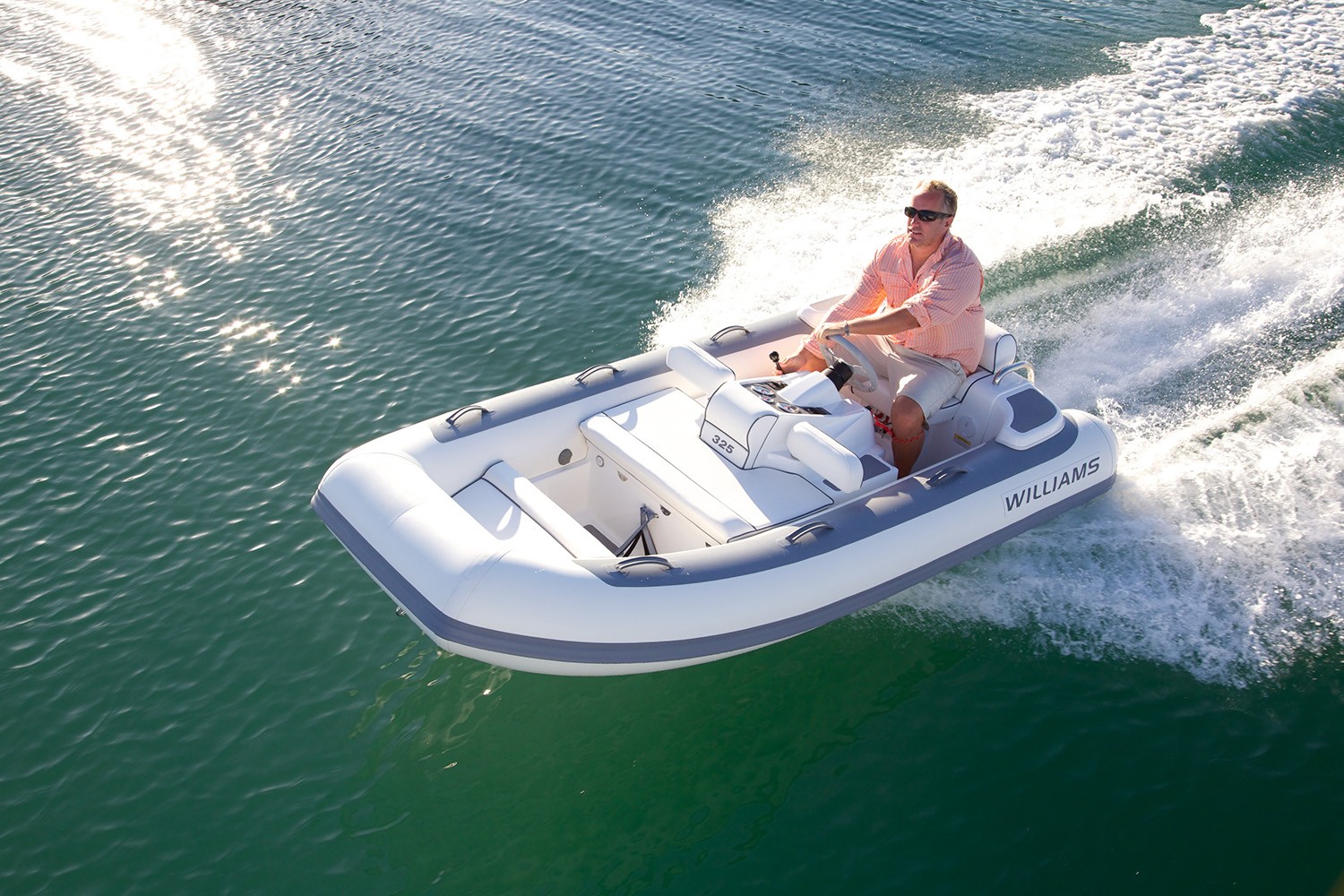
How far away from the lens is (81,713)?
17.7 ft

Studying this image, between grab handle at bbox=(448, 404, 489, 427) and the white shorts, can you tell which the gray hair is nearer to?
the white shorts

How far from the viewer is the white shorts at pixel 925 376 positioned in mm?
5707

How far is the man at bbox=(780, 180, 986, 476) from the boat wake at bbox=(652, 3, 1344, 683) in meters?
0.97

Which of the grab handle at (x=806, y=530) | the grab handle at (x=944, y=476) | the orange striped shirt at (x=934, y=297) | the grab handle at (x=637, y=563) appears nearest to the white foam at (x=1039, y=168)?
the orange striped shirt at (x=934, y=297)

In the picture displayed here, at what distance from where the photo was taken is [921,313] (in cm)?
554

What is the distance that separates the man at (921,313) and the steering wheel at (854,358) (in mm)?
65

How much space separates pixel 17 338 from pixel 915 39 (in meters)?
10.0

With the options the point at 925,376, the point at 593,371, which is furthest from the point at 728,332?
the point at 925,376

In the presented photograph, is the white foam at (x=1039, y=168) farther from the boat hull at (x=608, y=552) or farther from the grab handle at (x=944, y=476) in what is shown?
the grab handle at (x=944, y=476)

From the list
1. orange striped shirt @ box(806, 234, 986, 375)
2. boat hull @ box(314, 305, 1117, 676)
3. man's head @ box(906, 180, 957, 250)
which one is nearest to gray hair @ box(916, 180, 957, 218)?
man's head @ box(906, 180, 957, 250)

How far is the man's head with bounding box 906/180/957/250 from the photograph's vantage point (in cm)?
539

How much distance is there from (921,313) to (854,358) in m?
0.45

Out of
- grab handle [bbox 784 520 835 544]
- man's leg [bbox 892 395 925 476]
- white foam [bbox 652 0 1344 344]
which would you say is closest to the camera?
grab handle [bbox 784 520 835 544]

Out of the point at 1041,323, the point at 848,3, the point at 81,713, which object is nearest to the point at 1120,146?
the point at 1041,323
